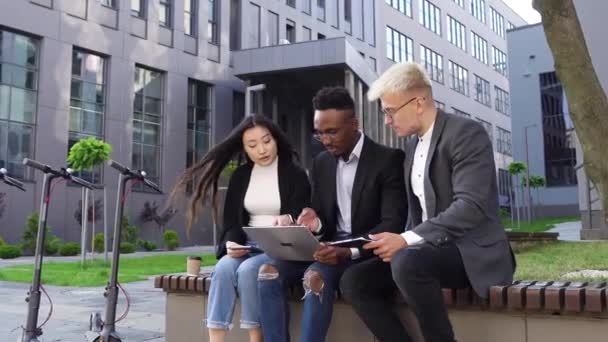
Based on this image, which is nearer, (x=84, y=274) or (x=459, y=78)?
(x=84, y=274)

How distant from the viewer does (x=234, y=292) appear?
3662mm

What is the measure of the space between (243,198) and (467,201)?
156 centimetres

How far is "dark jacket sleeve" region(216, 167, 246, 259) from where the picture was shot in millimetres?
3936

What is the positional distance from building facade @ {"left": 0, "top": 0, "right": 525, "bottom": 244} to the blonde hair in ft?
71.7

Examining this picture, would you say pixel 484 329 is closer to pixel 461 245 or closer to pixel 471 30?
pixel 461 245

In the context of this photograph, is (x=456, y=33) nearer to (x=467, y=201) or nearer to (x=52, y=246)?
(x=52, y=246)

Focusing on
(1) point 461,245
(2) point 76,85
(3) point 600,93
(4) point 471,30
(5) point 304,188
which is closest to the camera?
(1) point 461,245

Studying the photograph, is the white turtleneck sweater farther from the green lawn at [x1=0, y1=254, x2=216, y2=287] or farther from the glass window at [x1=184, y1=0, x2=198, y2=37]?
the glass window at [x1=184, y1=0, x2=198, y2=37]

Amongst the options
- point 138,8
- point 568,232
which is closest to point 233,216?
point 568,232

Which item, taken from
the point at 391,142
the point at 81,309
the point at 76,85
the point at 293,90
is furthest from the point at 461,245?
the point at 391,142

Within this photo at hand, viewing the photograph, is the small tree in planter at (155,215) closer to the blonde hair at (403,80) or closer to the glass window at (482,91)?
the blonde hair at (403,80)

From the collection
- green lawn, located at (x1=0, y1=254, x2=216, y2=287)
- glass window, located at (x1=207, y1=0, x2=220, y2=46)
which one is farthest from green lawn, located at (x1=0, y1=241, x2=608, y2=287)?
glass window, located at (x1=207, y1=0, x2=220, y2=46)

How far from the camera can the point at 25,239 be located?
21.9 m

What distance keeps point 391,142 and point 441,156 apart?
33.9m
